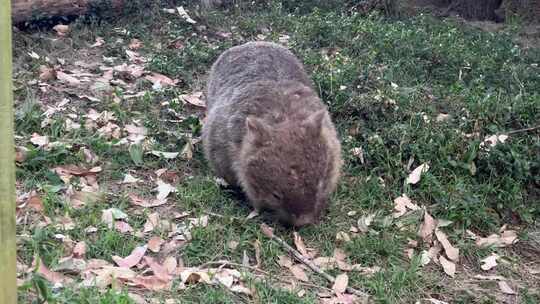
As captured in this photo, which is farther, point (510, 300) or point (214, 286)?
point (510, 300)

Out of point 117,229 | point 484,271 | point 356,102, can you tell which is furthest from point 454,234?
point 117,229

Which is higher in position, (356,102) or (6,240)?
(6,240)

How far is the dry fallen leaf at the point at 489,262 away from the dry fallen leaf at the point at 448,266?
0.24m

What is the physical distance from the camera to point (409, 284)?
15.4 feet

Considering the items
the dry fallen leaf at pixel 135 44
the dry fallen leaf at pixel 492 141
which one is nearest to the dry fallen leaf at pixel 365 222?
the dry fallen leaf at pixel 492 141

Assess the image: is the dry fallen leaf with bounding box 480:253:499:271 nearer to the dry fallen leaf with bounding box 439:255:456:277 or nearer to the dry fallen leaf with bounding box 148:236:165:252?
the dry fallen leaf with bounding box 439:255:456:277

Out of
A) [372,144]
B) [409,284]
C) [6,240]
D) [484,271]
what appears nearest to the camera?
[6,240]

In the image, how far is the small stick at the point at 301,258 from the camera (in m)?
4.56

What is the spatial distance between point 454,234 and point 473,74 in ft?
9.01

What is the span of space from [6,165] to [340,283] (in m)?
2.47

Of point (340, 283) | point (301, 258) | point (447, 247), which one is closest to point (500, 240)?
point (447, 247)

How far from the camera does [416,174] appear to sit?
5.81 m

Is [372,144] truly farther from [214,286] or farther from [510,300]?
[214,286]

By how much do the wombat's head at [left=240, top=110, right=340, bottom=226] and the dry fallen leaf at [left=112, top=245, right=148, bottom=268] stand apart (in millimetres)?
1002
